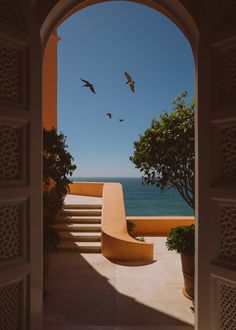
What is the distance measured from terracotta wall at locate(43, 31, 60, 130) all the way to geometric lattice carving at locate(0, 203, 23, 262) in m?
6.38

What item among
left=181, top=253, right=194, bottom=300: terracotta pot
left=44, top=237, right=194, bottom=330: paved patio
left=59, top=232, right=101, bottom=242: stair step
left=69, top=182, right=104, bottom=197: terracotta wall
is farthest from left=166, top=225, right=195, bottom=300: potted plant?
left=69, top=182, right=104, bottom=197: terracotta wall

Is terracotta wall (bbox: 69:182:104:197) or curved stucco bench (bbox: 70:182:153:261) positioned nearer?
curved stucco bench (bbox: 70:182:153:261)

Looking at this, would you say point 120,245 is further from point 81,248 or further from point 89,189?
point 89,189

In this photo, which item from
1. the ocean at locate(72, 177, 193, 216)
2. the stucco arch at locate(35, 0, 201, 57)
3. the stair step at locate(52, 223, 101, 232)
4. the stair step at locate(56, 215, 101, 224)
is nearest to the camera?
the stucco arch at locate(35, 0, 201, 57)

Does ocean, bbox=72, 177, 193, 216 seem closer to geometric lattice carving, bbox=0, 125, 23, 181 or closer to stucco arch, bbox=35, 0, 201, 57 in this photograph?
stucco arch, bbox=35, 0, 201, 57

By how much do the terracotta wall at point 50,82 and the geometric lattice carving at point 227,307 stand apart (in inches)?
283

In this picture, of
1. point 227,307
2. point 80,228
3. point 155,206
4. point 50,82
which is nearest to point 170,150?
point 227,307

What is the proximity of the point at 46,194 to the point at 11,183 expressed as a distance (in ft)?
7.39

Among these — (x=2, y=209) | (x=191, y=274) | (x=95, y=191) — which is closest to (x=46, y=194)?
(x=2, y=209)

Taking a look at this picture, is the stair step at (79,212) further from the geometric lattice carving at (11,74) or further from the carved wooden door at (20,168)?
the geometric lattice carving at (11,74)

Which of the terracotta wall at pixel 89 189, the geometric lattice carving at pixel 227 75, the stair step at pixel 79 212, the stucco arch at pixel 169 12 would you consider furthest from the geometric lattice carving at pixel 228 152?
the terracotta wall at pixel 89 189

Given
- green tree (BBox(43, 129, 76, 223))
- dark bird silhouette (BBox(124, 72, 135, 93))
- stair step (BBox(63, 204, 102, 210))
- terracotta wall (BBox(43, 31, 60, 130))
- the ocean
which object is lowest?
the ocean

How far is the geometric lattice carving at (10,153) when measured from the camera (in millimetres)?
2018

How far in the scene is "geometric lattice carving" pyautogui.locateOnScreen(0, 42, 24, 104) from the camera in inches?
79.4
